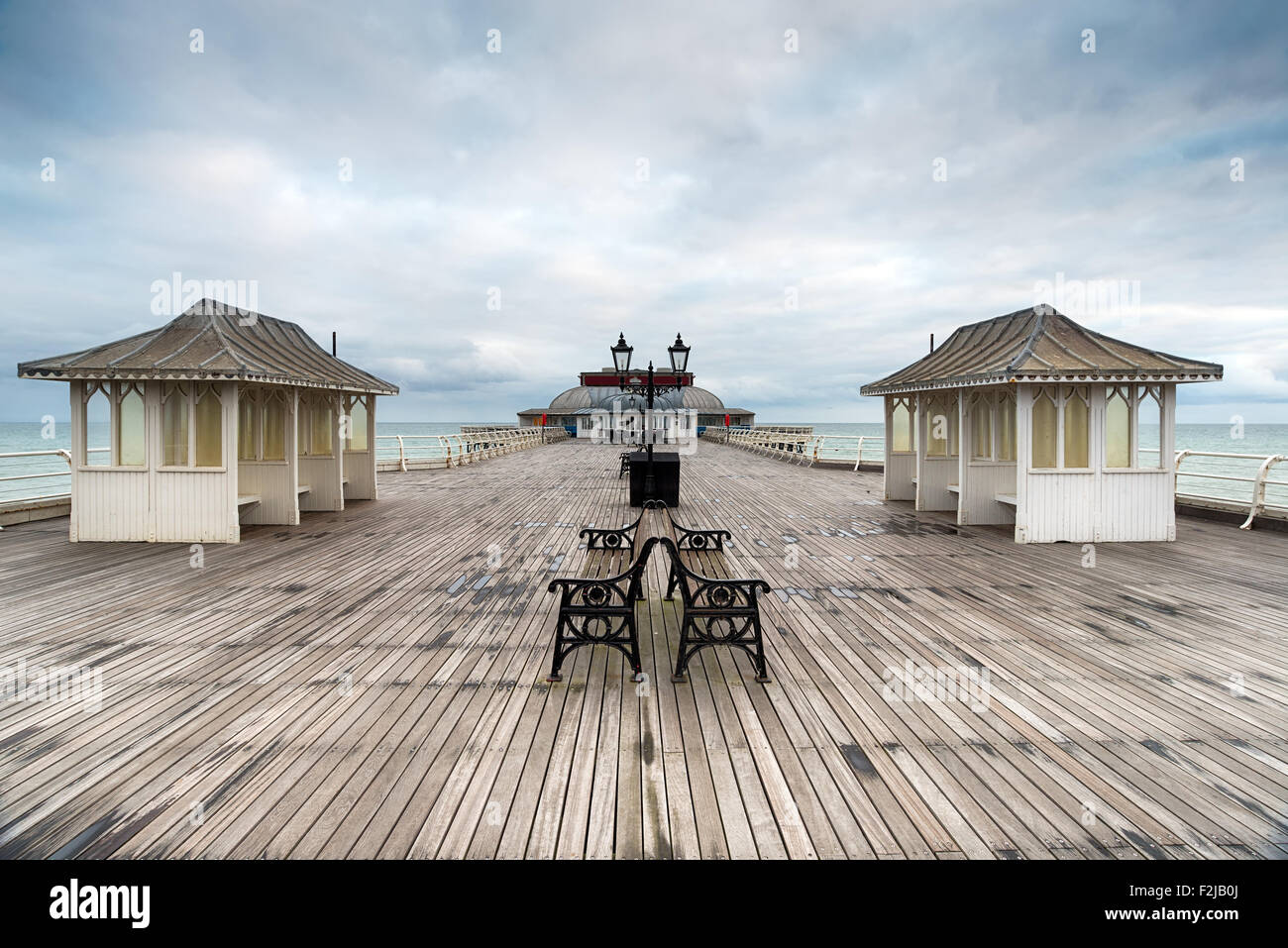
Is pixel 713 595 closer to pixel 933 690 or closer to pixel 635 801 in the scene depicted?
pixel 933 690

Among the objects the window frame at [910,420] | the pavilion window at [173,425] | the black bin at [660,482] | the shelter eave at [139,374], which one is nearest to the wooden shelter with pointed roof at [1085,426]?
the window frame at [910,420]

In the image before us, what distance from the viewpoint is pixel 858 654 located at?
4301 millimetres

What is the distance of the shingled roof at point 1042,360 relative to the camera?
779cm

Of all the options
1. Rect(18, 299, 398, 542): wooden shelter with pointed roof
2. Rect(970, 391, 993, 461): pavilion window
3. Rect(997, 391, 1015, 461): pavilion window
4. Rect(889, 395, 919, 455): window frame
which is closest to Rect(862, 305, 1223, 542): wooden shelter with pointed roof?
Rect(997, 391, 1015, 461): pavilion window

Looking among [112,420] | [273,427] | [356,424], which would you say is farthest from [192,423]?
[356,424]

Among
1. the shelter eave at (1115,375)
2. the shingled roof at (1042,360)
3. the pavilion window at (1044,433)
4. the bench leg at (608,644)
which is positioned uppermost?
the shingled roof at (1042,360)

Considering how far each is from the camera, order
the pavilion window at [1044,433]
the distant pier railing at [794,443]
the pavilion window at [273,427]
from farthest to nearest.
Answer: the distant pier railing at [794,443], the pavilion window at [273,427], the pavilion window at [1044,433]

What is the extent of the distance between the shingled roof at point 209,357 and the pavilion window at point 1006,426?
1051cm

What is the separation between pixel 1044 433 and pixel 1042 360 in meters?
1.06

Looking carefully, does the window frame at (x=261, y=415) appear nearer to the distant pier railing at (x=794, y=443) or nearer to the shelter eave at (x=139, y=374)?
the shelter eave at (x=139, y=374)

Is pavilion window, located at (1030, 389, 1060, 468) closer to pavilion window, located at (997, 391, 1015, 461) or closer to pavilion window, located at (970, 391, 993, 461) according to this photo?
pavilion window, located at (997, 391, 1015, 461)

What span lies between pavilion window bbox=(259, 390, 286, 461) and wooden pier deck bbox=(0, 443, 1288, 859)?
3536 mm

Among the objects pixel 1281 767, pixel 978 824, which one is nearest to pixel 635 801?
pixel 978 824
